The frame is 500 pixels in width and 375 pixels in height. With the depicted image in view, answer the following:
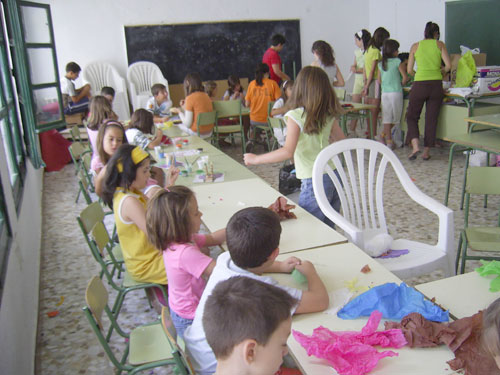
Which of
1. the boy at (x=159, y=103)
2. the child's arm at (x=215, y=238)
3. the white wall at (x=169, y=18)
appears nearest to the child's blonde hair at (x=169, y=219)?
the child's arm at (x=215, y=238)

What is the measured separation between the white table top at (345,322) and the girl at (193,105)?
415cm

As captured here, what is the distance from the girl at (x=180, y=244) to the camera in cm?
196

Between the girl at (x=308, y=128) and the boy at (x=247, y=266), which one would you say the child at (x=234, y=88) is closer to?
the girl at (x=308, y=128)

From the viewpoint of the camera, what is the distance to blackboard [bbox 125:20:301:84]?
9.62 m

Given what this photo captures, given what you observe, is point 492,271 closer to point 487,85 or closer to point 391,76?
point 487,85

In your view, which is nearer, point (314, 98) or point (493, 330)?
point (493, 330)

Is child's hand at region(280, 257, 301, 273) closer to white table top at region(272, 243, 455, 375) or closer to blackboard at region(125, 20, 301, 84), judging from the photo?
white table top at region(272, 243, 455, 375)

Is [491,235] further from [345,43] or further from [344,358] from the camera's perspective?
[345,43]

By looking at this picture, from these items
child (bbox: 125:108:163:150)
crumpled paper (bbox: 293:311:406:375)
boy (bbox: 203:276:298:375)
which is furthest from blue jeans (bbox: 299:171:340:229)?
child (bbox: 125:108:163:150)

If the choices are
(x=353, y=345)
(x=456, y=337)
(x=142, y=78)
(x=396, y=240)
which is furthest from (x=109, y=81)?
(x=456, y=337)

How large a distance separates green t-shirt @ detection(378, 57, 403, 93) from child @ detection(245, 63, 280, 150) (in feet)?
4.87

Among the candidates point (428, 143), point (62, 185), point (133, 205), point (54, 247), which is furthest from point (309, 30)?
point (133, 205)

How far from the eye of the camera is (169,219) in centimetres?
197

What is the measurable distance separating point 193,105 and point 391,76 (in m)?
2.78
